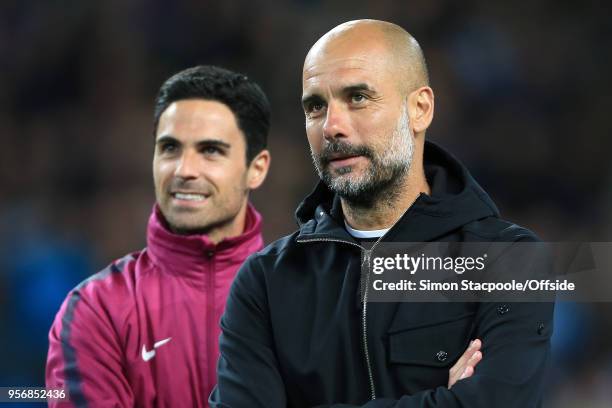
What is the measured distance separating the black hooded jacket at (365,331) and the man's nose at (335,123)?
0.81ft

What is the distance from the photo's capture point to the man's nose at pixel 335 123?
2344 millimetres

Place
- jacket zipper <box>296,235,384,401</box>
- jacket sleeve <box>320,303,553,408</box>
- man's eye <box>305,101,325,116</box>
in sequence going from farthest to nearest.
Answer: man's eye <box>305,101,325,116</box> < jacket zipper <box>296,235,384,401</box> < jacket sleeve <box>320,303,553,408</box>

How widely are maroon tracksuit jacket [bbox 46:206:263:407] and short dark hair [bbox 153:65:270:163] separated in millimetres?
377

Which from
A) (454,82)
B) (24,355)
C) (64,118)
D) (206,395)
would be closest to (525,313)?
(206,395)

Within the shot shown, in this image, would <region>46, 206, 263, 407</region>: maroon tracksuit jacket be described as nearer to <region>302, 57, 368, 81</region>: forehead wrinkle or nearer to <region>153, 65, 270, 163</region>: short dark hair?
<region>153, 65, 270, 163</region>: short dark hair

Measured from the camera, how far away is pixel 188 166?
10.7 feet

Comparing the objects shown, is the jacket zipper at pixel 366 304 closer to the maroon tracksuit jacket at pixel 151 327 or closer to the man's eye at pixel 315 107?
the man's eye at pixel 315 107

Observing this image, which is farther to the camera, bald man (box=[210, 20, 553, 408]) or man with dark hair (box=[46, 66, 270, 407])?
man with dark hair (box=[46, 66, 270, 407])

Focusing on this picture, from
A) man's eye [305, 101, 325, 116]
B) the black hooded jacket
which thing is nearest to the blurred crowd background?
the black hooded jacket

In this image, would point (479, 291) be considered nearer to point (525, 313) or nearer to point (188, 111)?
point (525, 313)

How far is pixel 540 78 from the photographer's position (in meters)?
5.91

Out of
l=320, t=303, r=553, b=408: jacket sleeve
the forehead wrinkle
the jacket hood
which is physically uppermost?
the forehead wrinkle

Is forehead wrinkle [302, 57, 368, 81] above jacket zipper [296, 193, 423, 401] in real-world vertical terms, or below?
above

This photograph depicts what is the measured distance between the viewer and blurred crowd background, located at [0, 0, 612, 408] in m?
5.32
